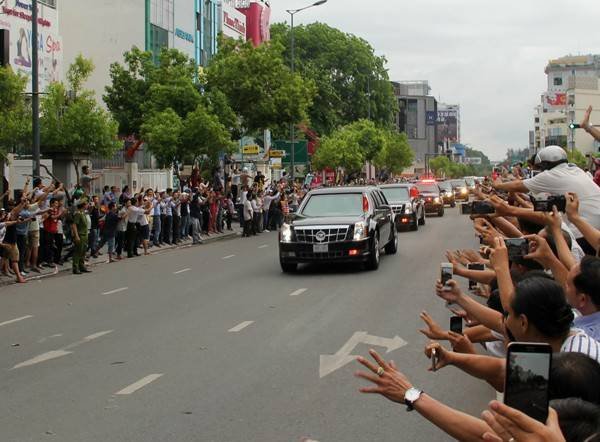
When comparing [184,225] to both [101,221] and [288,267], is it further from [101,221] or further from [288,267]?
[288,267]

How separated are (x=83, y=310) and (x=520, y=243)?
10.3 meters

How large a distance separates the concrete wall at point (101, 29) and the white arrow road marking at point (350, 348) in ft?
141

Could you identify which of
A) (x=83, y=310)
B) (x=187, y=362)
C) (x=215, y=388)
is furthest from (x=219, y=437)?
(x=83, y=310)

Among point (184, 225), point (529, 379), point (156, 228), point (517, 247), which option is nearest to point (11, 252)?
point (156, 228)

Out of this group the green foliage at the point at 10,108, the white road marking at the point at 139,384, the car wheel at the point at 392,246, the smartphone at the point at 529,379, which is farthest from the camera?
the car wheel at the point at 392,246

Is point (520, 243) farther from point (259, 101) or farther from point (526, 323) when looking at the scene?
point (259, 101)

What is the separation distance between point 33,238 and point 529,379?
19172 mm

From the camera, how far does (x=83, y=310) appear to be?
15102 millimetres

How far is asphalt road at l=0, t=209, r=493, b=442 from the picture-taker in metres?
7.62

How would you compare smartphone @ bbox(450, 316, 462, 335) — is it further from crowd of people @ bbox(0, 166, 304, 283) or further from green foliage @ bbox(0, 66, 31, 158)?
green foliage @ bbox(0, 66, 31, 158)

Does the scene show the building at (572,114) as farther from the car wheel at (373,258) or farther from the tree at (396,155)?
the car wheel at (373,258)

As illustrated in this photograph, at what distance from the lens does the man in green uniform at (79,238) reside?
21.4 meters

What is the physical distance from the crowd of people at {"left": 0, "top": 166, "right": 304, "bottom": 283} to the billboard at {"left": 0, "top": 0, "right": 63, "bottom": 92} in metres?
8.43

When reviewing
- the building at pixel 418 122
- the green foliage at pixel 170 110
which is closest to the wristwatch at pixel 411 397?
the green foliage at pixel 170 110
